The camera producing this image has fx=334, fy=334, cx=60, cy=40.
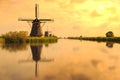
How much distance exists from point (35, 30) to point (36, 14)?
233 cm

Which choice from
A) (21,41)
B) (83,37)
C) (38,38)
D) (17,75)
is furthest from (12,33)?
(83,37)

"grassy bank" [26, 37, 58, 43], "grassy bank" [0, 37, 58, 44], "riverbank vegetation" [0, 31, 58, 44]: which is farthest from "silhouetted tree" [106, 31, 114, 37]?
"riverbank vegetation" [0, 31, 58, 44]

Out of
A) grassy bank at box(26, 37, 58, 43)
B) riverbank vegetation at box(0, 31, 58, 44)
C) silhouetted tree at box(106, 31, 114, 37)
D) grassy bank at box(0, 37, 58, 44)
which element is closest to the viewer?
riverbank vegetation at box(0, 31, 58, 44)

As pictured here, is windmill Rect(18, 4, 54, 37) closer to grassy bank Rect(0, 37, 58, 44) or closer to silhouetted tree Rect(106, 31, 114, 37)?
grassy bank Rect(0, 37, 58, 44)

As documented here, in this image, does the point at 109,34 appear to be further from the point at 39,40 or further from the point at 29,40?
the point at 29,40

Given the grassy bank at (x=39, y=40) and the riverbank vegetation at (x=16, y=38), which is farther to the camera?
the grassy bank at (x=39, y=40)

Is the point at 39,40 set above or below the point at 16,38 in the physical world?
below

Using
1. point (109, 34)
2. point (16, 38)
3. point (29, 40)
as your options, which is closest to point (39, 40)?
point (29, 40)

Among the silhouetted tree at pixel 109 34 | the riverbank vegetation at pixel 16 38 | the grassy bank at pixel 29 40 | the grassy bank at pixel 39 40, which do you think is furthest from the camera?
the silhouetted tree at pixel 109 34

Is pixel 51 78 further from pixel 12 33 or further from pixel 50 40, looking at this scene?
pixel 50 40

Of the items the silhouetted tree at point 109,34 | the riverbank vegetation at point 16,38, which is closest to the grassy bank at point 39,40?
the riverbank vegetation at point 16,38

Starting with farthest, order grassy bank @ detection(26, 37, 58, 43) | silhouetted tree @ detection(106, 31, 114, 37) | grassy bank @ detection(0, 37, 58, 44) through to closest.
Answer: silhouetted tree @ detection(106, 31, 114, 37)
grassy bank @ detection(26, 37, 58, 43)
grassy bank @ detection(0, 37, 58, 44)

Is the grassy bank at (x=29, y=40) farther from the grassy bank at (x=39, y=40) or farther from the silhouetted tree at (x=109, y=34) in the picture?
the silhouetted tree at (x=109, y=34)

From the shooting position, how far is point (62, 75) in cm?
1241
